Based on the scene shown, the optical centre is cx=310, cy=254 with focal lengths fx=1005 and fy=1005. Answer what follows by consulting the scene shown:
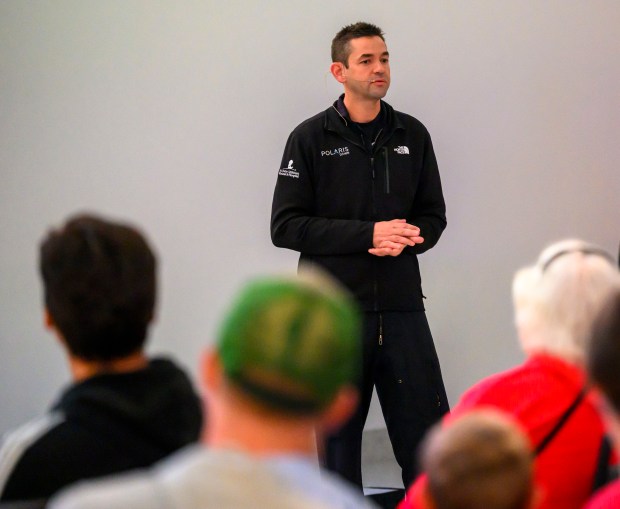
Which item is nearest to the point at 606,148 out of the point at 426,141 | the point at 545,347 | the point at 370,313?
the point at 426,141

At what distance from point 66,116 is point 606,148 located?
2686 millimetres

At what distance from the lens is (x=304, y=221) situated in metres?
3.69

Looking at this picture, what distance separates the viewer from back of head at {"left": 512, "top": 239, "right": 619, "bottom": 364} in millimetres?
2057

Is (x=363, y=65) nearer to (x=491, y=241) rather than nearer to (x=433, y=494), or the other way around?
(x=491, y=241)

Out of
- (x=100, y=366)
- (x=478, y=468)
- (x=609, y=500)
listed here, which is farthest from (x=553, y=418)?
(x=100, y=366)

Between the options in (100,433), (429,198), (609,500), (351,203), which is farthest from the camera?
(429,198)

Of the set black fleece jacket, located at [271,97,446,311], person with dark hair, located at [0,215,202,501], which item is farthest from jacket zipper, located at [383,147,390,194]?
person with dark hair, located at [0,215,202,501]

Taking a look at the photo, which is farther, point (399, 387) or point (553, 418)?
point (399, 387)

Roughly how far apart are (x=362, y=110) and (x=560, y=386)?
6.32 ft

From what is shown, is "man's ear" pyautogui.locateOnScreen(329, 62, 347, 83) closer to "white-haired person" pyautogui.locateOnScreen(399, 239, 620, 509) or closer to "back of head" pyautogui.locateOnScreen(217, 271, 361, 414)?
"white-haired person" pyautogui.locateOnScreen(399, 239, 620, 509)

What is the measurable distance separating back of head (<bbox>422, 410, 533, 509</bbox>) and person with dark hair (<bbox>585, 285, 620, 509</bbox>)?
0.50 feet

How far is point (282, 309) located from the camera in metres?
1.17

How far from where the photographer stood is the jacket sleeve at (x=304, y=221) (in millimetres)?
3613

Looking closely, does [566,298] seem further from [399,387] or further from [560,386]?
[399,387]
